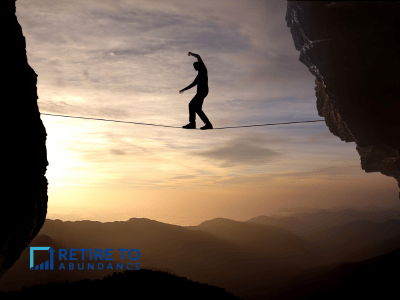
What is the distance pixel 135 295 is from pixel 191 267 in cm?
7559

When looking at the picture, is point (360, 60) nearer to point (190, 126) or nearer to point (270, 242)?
point (190, 126)

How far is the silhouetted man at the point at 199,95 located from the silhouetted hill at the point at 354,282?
31.5m

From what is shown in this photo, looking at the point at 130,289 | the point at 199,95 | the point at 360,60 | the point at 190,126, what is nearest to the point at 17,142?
the point at 190,126

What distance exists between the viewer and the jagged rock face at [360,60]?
16.2 m

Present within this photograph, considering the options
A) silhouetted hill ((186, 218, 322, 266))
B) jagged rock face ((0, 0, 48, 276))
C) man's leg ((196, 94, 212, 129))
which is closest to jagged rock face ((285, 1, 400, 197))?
man's leg ((196, 94, 212, 129))

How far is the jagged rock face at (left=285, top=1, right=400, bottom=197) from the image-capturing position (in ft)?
53.1

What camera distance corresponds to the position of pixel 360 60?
19234mm

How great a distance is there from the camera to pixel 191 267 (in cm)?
8894

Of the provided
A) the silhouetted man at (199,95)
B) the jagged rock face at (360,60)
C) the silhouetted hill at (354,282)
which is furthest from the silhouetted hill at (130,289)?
the silhouetted hill at (354,282)

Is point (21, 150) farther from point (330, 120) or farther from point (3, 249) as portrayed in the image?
point (330, 120)

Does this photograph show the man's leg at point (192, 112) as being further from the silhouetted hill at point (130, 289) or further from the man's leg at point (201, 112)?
the silhouetted hill at point (130, 289)

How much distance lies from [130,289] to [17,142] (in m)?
15.7

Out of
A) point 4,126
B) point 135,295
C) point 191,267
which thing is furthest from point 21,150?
point 191,267

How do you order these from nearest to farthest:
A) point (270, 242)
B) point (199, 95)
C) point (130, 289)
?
point (199, 95) < point (130, 289) < point (270, 242)
